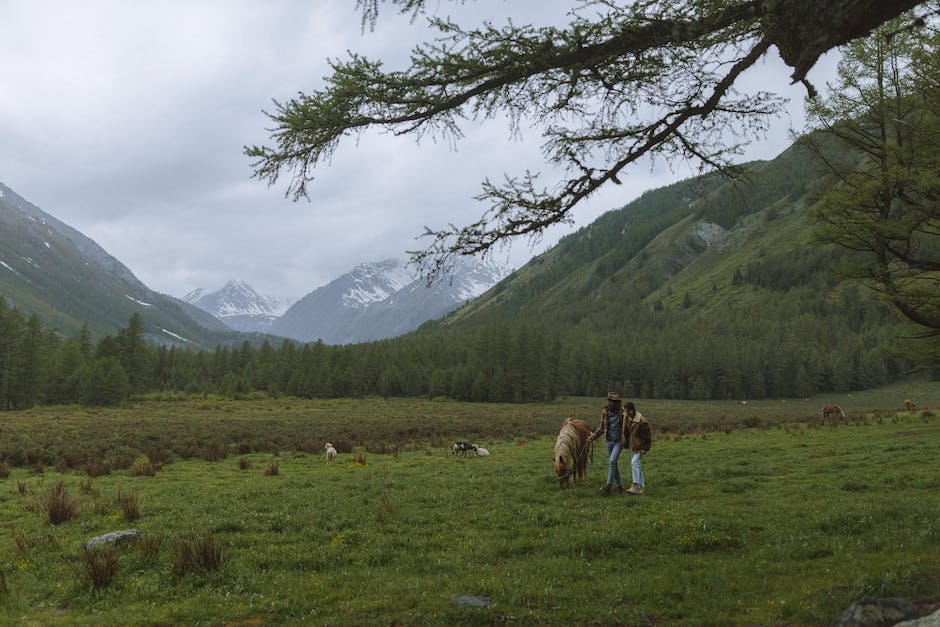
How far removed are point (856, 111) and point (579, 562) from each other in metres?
17.9

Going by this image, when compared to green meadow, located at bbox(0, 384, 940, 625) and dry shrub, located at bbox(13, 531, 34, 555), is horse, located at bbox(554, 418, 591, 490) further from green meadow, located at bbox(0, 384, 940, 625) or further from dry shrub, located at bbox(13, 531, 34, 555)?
dry shrub, located at bbox(13, 531, 34, 555)

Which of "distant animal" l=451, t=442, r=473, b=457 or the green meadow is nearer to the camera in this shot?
the green meadow

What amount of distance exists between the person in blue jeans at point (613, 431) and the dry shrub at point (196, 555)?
1027 cm

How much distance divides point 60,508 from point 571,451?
Answer: 14869 mm

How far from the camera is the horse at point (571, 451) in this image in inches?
644

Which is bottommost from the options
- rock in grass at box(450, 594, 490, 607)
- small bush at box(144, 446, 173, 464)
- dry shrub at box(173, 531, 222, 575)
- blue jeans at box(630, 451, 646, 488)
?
small bush at box(144, 446, 173, 464)

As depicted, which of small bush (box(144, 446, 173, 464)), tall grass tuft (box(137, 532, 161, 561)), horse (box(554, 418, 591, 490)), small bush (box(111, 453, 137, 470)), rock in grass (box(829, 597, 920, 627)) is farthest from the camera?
small bush (box(144, 446, 173, 464))

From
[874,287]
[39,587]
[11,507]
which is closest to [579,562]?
[39,587]

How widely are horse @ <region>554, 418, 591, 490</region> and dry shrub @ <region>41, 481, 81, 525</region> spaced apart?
13.9 meters

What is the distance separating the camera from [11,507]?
1568cm

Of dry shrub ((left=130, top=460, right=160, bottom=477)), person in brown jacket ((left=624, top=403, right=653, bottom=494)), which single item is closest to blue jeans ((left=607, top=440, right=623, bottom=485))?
person in brown jacket ((left=624, top=403, right=653, bottom=494))

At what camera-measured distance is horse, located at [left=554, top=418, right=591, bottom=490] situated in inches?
644

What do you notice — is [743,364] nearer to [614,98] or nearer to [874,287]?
[874,287]

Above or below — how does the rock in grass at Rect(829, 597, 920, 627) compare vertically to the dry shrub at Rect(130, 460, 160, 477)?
above
